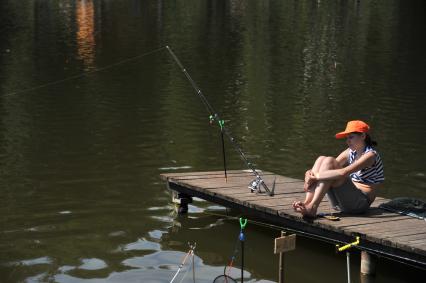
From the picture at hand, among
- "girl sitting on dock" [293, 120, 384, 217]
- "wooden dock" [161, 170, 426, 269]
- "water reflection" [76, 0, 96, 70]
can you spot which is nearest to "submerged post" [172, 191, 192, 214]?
"wooden dock" [161, 170, 426, 269]

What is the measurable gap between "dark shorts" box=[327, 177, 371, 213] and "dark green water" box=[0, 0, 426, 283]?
668mm

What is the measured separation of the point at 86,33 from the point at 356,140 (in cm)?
2933

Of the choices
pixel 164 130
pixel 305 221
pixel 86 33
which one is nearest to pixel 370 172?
pixel 305 221

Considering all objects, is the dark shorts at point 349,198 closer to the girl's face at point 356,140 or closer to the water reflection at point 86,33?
the girl's face at point 356,140

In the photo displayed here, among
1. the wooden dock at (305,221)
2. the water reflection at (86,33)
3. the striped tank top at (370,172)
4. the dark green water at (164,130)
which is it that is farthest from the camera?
the water reflection at (86,33)

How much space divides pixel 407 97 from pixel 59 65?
11.5 m

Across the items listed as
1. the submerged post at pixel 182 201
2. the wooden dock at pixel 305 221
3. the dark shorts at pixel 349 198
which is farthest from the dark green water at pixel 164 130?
the dark shorts at pixel 349 198

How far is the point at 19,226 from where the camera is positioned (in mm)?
10664

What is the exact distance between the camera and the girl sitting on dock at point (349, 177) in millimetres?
9078

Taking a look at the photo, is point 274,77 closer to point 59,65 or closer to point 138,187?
point 59,65

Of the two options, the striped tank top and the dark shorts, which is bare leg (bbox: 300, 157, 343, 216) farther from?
the striped tank top

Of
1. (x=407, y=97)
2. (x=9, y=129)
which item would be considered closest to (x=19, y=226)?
(x=9, y=129)

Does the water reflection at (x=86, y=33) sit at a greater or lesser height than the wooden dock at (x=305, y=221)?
greater

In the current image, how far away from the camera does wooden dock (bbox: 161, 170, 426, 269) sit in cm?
837
